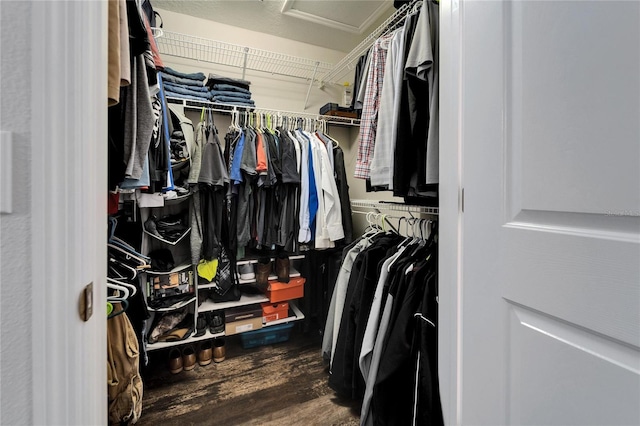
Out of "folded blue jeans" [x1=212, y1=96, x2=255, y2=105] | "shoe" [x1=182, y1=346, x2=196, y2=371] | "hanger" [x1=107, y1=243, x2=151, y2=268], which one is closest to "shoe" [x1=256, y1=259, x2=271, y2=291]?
"shoe" [x1=182, y1=346, x2=196, y2=371]

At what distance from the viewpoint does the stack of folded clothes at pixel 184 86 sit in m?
1.74

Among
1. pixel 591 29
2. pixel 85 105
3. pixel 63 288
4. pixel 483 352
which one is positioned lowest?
pixel 483 352

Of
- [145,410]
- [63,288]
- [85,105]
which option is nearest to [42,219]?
[63,288]

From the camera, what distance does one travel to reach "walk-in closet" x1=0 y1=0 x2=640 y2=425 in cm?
39

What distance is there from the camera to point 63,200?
0.41 m

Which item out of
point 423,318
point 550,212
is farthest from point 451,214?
point 423,318

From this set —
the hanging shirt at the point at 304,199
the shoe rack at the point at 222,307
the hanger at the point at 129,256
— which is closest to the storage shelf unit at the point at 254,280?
the shoe rack at the point at 222,307

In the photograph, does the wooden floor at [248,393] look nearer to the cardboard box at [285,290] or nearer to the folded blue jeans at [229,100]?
the cardboard box at [285,290]

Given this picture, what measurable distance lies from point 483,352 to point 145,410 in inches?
68.0

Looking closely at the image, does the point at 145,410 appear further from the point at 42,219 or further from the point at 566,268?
the point at 566,268

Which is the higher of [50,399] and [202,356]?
[50,399]

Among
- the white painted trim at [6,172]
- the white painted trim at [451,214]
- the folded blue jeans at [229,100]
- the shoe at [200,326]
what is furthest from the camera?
the folded blue jeans at [229,100]

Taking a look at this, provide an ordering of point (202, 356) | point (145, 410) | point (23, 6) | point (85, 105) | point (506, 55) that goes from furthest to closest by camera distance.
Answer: point (202, 356), point (145, 410), point (506, 55), point (85, 105), point (23, 6)

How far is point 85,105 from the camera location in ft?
1.55
